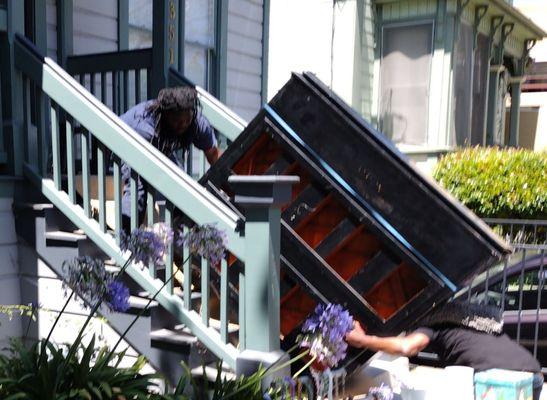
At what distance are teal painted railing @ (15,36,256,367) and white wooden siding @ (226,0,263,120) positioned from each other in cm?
346

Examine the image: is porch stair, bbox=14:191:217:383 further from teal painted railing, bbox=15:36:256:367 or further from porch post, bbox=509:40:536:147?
porch post, bbox=509:40:536:147

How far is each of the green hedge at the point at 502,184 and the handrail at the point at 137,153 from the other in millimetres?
6404

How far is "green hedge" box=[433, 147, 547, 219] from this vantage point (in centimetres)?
905

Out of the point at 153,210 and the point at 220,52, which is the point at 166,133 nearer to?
the point at 153,210

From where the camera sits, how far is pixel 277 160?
3691 millimetres

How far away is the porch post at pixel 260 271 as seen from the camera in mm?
3258

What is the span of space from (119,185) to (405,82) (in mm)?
8586

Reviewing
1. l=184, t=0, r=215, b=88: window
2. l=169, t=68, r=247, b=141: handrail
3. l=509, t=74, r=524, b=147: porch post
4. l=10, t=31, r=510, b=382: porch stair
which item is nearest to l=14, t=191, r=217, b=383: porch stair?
l=10, t=31, r=510, b=382: porch stair

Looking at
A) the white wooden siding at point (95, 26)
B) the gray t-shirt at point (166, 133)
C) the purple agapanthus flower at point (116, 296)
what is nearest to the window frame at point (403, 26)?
the white wooden siding at point (95, 26)

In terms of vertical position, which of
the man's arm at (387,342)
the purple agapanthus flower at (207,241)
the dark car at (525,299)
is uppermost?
the purple agapanthus flower at (207,241)

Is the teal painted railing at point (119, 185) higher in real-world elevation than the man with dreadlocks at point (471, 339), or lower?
higher

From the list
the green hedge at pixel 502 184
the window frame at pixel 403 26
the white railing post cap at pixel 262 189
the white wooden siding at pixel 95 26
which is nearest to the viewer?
the white railing post cap at pixel 262 189

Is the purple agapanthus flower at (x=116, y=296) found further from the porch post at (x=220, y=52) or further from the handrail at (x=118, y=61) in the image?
the porch post at (x=220, y=52)

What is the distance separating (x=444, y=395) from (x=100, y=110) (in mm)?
2560
